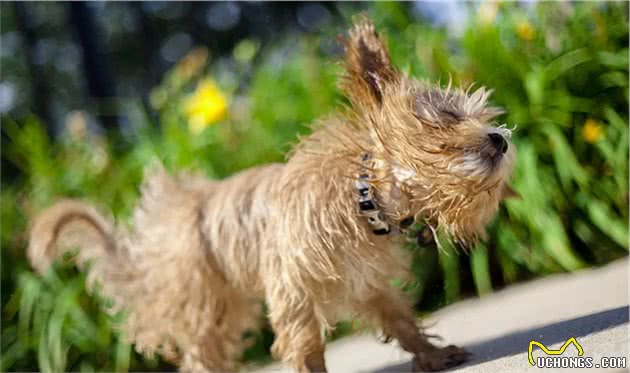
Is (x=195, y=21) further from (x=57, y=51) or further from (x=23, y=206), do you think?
(x=23, y=206)

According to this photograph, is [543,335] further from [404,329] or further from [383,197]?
[383,197]

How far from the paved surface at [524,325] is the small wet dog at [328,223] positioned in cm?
42

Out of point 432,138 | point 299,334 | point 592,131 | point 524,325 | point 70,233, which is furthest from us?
point 592,131

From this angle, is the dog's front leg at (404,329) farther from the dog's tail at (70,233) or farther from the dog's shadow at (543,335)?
the dog's tail at (70,233)

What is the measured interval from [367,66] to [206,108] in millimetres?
3994

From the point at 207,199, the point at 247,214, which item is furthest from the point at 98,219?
the point at 247,214

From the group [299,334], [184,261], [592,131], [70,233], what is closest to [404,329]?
[299,334]

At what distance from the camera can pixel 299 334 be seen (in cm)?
420

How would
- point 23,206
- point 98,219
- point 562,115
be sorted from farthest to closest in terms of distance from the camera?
1. point 23,206
2. point 562,115
3. point 98,219

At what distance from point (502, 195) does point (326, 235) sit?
0.83m

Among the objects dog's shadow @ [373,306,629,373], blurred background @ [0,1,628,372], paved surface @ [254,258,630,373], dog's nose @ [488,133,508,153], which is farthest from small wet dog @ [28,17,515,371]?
blurred background @ [0,1,628,372]

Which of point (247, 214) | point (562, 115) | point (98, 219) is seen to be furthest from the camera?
point (562, 115)

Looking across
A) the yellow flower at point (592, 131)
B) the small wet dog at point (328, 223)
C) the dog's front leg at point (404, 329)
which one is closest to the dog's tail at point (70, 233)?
the small wet dog at point (328, 223)

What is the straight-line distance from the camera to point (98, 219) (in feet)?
19.1
